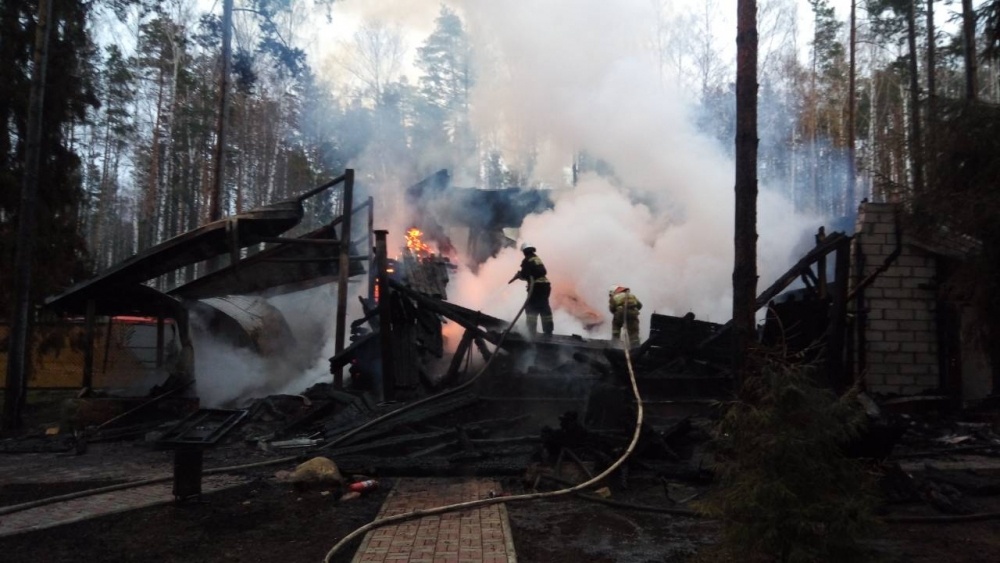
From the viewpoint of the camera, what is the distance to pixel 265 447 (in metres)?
8.67

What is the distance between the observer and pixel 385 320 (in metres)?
9.54

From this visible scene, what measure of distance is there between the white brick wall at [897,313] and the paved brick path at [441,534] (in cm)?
800

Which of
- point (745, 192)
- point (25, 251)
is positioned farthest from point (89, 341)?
point (745, 192)

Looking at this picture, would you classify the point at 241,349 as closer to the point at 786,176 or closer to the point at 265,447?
the point at 265,447

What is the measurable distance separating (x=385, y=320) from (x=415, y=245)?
967 centimetres

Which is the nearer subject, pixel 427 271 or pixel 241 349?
pixel 241 349

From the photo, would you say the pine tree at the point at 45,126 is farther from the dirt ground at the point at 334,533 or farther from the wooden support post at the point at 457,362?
the wooden support post at the point at 457,362

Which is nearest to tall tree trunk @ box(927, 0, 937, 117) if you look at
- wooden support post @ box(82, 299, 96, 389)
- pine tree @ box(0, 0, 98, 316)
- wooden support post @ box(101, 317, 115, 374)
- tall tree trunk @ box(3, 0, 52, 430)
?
wooden support post @ box(82, 299, 96, 389)

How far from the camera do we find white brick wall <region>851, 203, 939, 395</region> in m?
11.0

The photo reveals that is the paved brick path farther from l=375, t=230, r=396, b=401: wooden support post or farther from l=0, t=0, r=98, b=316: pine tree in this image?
l=0, t=0, r=98, b=316: pine tree

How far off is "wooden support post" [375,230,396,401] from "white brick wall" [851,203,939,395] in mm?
7961

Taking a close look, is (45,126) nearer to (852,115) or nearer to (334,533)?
(334,533)

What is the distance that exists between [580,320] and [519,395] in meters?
8.84

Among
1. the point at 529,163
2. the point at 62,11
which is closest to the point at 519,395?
the point at 62,11
